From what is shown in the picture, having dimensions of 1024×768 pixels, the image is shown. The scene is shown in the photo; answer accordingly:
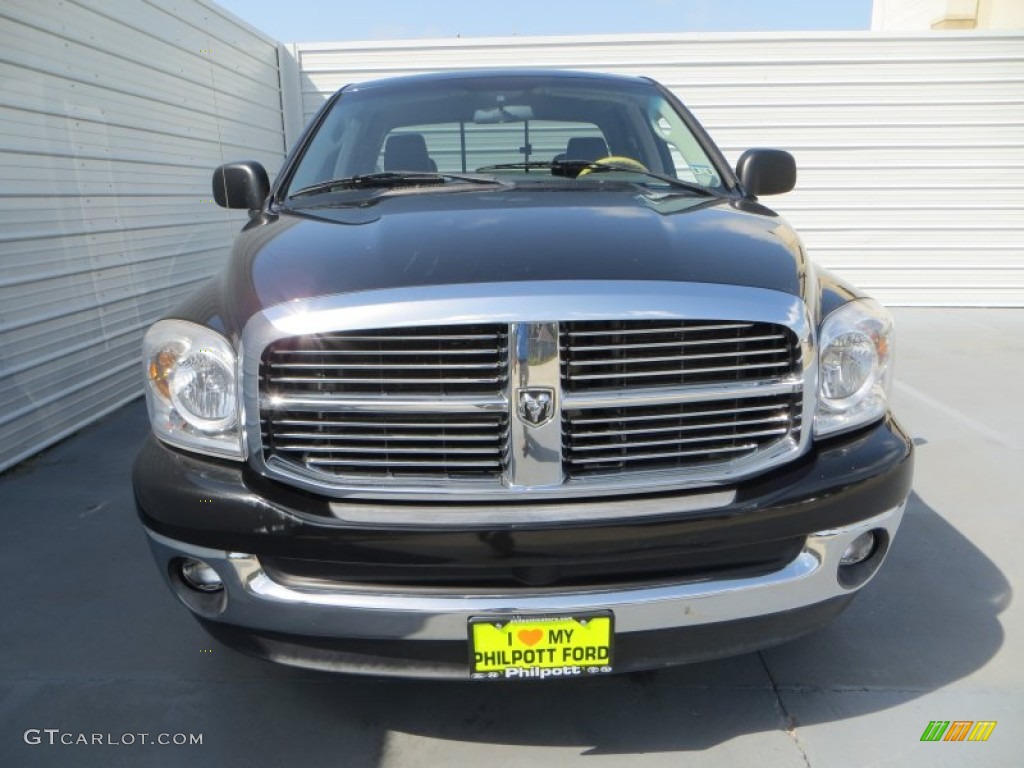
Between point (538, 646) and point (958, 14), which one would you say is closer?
point (538, 646)

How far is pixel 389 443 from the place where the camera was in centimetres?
188

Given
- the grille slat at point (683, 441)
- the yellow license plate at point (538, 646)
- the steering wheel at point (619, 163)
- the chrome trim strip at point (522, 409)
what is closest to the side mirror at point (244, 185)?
the steering wheel at point (619, 163)

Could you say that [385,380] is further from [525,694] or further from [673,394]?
[525,694]

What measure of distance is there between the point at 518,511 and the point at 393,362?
433 millimetres

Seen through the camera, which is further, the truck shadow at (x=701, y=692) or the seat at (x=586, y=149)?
the seat at (x=586, y=149)

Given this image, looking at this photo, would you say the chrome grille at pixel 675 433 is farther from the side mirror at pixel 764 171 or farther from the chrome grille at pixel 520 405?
the side mirror at pixel 764 171

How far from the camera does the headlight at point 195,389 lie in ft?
6.34

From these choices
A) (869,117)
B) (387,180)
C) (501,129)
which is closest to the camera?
(387,180)

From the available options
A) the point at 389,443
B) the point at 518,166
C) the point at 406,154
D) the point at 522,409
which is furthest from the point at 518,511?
the point at 406,154

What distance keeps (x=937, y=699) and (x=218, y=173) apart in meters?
3.09

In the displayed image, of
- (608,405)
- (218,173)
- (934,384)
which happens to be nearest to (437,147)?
(218,173)

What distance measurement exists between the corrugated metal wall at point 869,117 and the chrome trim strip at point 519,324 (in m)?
7.53

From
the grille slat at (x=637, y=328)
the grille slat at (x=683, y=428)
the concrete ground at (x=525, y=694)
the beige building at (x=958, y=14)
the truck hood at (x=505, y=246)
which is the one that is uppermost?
the beige building at (x=958, y=14)

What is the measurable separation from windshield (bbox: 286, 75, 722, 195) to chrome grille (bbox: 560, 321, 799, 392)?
1.41m
